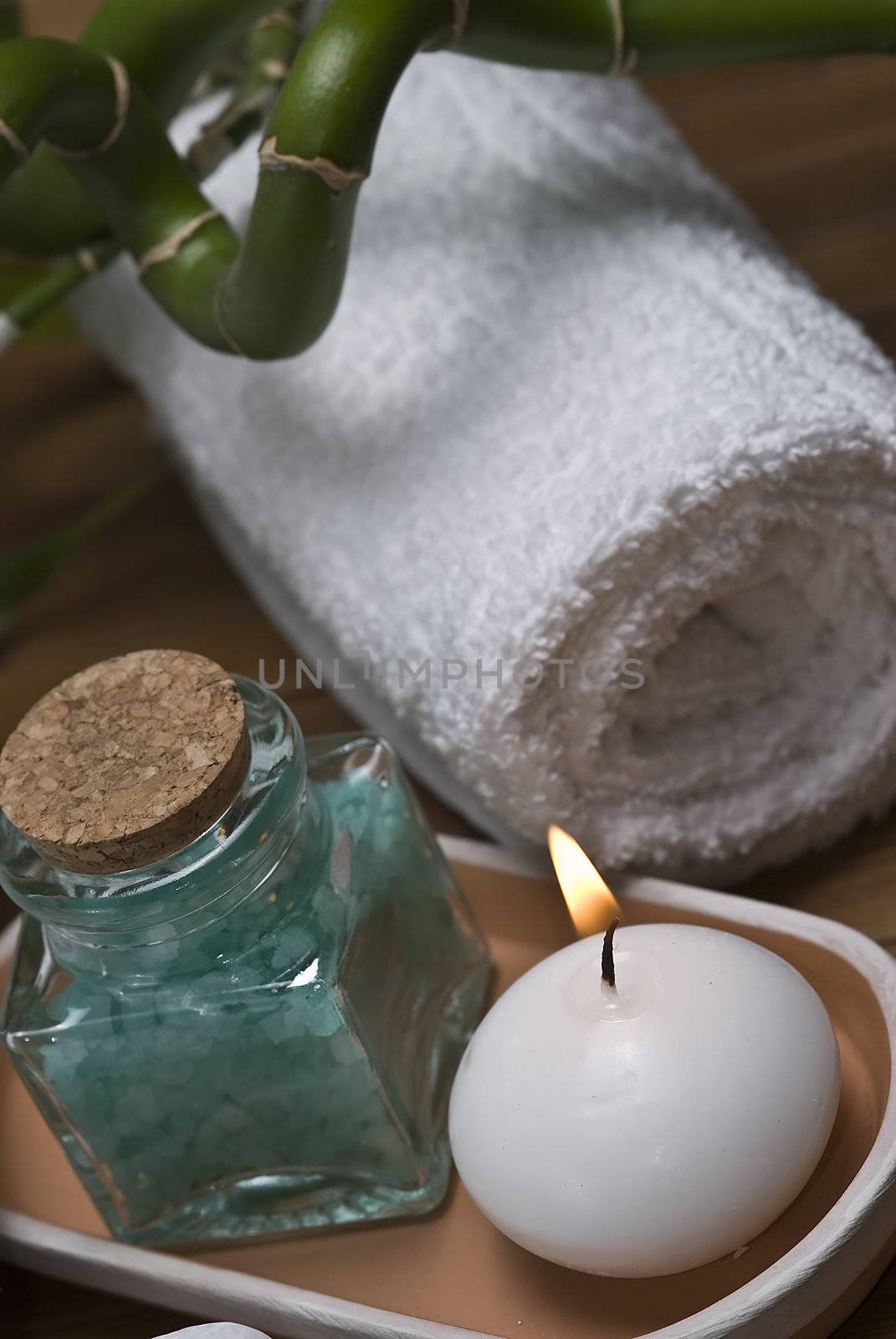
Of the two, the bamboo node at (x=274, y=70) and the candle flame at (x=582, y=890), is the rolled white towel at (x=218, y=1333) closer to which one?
the candle flame at (x=582, y=890)

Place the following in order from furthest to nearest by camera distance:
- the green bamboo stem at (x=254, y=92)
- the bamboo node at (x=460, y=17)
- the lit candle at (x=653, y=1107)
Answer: the green bamboo stem at (x=254, y=92)
the bamboo node at (x=460, y=17)
the lit candle at (x=653, y=1107)

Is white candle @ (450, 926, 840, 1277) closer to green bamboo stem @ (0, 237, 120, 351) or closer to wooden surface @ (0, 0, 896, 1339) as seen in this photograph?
wooden surface @ (0, 0, 896, 1339)

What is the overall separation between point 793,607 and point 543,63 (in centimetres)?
19

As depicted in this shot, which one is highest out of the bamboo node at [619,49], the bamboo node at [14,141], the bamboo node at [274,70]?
the bamboo node at [14,141]

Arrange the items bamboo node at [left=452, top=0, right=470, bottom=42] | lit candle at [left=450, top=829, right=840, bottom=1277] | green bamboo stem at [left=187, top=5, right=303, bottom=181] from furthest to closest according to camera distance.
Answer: green bamboo stem at [left=187, top=5, right=303, bottom=181] → bamboo node at [left=452, top=0, right=470, bottom=42] → lit candle at [left=450, top=829, right=840, bottom=1277]

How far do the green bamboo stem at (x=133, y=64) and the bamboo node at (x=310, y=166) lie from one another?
0.09m

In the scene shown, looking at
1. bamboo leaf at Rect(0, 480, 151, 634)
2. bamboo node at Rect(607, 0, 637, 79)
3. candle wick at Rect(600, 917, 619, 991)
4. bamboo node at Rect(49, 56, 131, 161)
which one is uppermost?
bamboo node at Rect(49, 56, 131, 161)

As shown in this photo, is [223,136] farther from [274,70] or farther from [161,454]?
[161,454]

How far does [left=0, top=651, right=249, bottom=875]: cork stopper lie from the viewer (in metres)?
0.34

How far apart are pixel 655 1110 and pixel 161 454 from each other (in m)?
0.49

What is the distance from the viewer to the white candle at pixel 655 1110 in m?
0.32

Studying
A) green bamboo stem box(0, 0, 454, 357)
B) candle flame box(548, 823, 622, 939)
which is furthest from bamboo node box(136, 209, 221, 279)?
candle flame box(548, 823, 622, 939)

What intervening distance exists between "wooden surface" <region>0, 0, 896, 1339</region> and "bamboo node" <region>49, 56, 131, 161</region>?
218 mm

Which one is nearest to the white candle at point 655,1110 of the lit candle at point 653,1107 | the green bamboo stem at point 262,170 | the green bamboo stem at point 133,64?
the lit candle at point 653,1107
